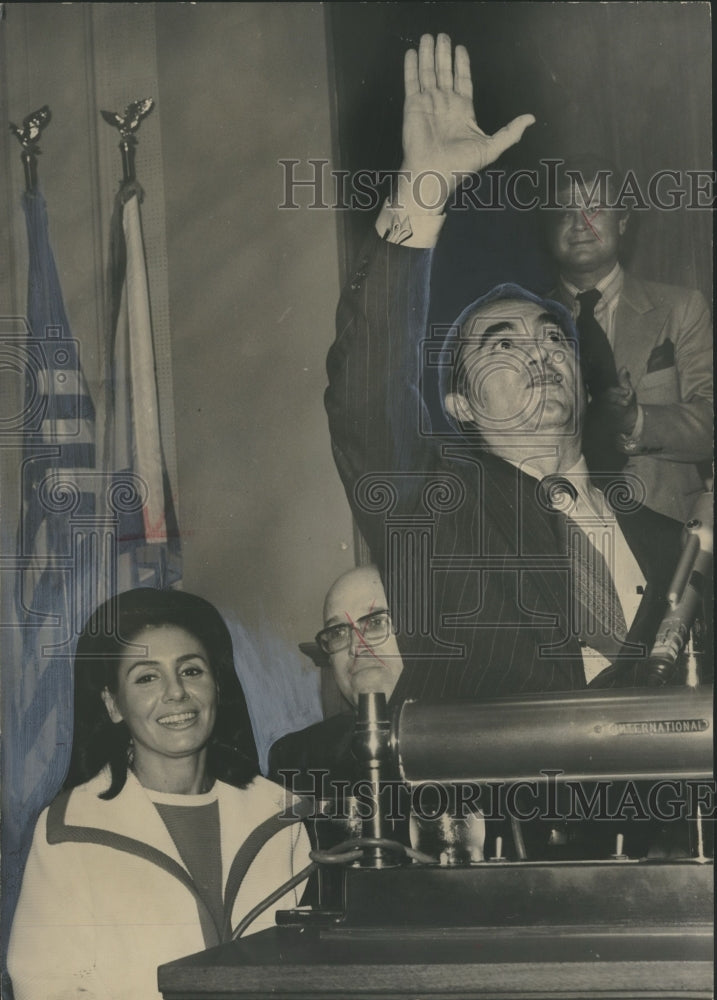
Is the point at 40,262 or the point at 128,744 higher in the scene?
the point at 40,262

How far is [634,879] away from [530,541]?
2.69 ft

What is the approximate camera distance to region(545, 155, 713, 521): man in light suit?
3.04 meters

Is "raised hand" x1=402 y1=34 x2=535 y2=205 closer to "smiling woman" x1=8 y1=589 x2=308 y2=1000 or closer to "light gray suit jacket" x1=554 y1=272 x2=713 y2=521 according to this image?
"light gray suit jacket" x1=554 y1=272 x2=713 y2=521

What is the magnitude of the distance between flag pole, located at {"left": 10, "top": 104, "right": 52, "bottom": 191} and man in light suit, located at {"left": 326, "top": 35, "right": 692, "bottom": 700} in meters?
0.82

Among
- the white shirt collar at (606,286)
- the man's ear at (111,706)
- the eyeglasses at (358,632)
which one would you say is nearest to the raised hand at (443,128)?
the white shirt collar at (606,286)

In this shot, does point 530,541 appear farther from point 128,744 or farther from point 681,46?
point 681,46

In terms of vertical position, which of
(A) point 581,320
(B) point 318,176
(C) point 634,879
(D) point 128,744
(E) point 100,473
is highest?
(B) point 318,176

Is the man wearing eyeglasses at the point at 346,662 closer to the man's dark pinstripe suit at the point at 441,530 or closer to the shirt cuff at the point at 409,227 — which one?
the man's dark pinstripe suit at the point at 441,530

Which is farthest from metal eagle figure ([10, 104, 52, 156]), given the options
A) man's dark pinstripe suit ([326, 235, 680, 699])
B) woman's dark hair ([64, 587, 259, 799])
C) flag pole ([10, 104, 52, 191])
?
woman's dark hair ([64, 587, 259, 799])

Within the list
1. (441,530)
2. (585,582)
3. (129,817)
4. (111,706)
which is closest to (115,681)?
(111,706)

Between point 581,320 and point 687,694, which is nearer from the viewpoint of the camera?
point 687,694

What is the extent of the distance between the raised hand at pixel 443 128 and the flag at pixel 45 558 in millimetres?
916

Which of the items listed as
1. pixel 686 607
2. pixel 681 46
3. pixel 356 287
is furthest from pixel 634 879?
pixel 681 46

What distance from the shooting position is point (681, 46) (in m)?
3.11
